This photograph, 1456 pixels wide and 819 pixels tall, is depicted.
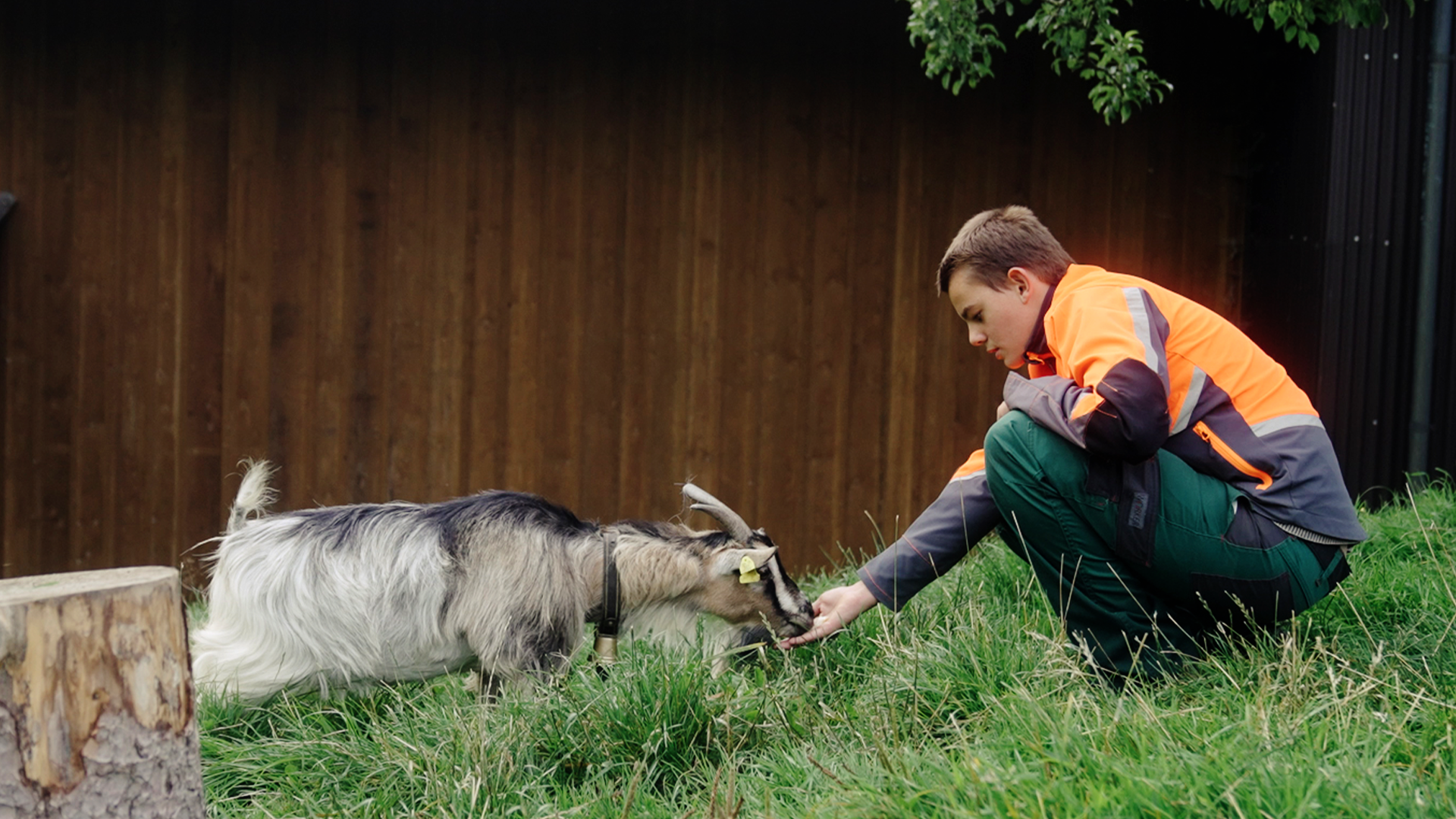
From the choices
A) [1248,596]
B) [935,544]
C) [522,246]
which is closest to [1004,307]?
[935,544]

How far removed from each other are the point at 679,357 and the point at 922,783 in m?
4.29

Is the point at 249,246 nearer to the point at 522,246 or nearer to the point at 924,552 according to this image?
the point at 522,246

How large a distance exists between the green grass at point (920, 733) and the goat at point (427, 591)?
129 millimetres

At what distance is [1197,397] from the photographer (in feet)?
8.93

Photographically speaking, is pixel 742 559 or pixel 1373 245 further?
pixel 1373 245

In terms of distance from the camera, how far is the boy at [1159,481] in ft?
8.63

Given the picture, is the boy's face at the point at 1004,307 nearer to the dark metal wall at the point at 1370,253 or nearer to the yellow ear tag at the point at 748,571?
the yellow ear tag at the point at 748,571

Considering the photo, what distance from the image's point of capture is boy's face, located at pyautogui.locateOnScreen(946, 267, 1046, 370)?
297 cm

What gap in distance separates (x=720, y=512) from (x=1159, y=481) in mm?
1348

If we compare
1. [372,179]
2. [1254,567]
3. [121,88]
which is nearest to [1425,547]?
[1254,567]

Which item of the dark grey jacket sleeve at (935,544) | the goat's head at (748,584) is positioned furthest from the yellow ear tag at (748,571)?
the dark grey jacket sleeve at (935,544)

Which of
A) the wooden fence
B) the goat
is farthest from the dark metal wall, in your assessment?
the goat

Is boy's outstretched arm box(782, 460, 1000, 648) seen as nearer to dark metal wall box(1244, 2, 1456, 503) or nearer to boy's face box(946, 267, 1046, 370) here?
boy's face box(946, 267, 1046, 370)

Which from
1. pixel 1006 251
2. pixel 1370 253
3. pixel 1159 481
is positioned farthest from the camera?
pixel 1370 253
